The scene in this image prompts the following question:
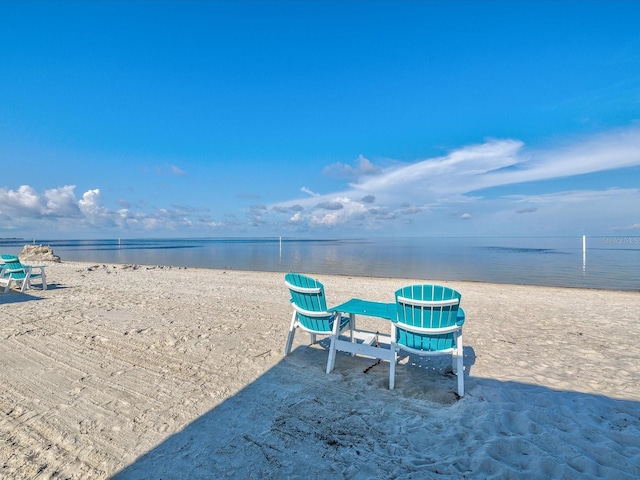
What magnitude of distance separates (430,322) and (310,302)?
142 centimetres

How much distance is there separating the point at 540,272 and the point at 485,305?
1246cm

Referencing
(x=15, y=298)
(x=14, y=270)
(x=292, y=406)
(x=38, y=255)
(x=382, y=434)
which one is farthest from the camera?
(x=38, y=255)

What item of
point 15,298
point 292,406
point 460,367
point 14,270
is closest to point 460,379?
point 460,367

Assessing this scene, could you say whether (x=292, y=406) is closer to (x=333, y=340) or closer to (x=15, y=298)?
(x=333, y=340)

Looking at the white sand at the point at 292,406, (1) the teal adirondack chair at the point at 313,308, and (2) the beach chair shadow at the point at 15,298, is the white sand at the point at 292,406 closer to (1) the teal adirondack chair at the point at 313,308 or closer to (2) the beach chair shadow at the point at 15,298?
(1) the teal adirondack chair at the point at 313,308

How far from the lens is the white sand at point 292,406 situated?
8.07 feet

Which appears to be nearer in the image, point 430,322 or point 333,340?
point 430,322

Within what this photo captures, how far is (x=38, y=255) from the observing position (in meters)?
23.7

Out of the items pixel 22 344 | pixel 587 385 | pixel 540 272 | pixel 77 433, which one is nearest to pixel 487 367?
pixel 587 385

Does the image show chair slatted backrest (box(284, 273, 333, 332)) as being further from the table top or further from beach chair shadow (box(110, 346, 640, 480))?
beach chair shadow (box(110, 346, 640, 480))

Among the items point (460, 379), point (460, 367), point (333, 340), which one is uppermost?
point (333, 340)

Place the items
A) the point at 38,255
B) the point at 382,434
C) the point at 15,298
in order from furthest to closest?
the point at 38,255, the point at 15,298, the point at 382,434

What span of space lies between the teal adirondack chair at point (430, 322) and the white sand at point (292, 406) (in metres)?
0.46

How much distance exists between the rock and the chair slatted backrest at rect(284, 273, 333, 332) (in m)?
25.1
